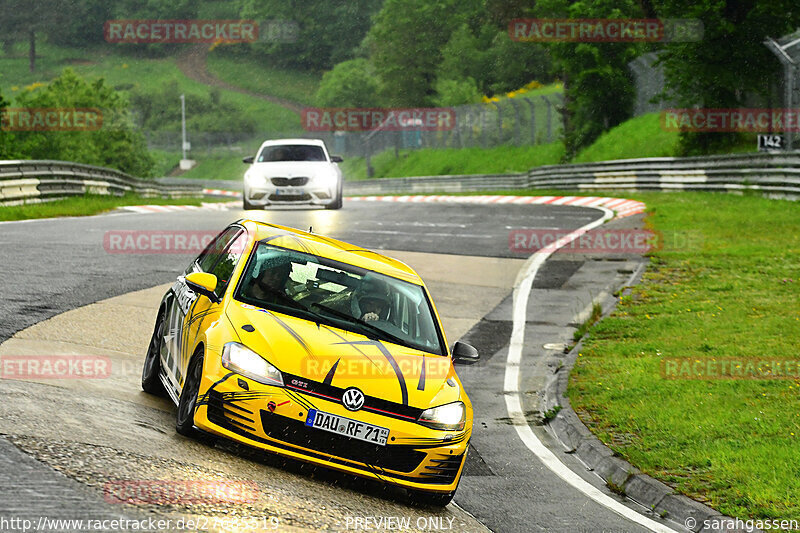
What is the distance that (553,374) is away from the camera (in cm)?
1224

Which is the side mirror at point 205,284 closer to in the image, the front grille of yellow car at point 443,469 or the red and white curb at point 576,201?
the front grille of yellow car at point 443,469

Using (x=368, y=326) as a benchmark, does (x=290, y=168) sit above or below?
above

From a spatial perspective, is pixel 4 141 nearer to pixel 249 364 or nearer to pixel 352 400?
pixel 249 364

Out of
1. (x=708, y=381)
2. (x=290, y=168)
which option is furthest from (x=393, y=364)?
(x=290, y=168)

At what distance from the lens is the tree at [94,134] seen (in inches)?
2901

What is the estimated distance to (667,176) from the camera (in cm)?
3531

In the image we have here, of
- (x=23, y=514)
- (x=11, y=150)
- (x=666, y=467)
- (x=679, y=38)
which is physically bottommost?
(x=666, y=467)

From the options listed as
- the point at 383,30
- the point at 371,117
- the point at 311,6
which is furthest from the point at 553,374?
the point at 311,6

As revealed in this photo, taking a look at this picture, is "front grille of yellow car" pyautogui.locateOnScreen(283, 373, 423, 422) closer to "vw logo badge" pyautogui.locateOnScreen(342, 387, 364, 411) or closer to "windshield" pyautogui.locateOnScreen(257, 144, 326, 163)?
"vw logo badge" pyautogui.locateOnScreen(342, 387, 364, 411)

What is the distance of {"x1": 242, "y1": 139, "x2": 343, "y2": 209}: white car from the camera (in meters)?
24.3

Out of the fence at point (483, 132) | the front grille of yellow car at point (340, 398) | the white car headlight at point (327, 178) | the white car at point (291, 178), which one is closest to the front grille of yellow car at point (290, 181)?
the white car at point (291, 178)

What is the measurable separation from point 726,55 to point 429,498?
112 ft

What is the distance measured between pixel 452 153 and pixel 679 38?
3107 centimetres

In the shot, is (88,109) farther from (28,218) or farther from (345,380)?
(345,380)
